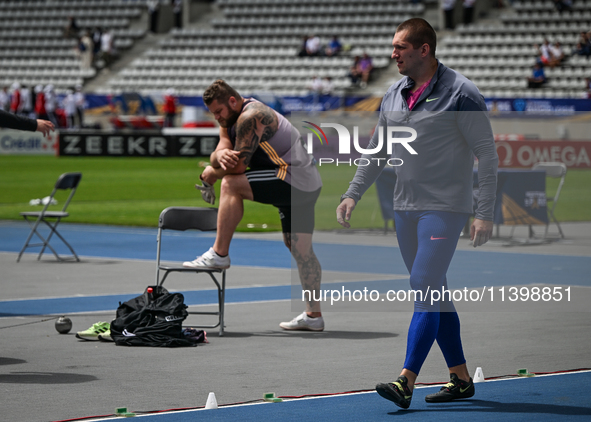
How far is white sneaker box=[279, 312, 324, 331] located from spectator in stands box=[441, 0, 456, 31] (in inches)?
1504

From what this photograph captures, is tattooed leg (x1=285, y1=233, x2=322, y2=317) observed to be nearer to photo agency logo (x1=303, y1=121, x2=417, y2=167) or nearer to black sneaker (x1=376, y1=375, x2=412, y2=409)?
photo agency logo (x1=303, y1=121, x2=417, y2=167)

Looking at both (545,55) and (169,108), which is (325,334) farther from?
(169,108)

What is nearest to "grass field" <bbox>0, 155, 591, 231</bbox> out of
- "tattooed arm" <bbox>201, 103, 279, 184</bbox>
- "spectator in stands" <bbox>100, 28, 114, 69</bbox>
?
"tattooed arm" <bbox>201, 103, 279, 184</bbox>

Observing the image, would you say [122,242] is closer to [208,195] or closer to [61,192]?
[208,195]

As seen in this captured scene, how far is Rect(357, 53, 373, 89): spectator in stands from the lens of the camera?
43250 mm

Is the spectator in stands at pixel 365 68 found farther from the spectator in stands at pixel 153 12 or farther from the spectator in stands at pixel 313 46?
the spectator in stands at pixel 153 12

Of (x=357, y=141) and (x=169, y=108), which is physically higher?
(x=357, y=141)

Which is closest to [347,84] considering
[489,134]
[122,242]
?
[122,242]

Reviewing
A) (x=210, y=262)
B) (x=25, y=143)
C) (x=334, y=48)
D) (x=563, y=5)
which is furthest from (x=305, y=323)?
(x=334, y=48)

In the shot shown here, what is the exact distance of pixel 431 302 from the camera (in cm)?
541

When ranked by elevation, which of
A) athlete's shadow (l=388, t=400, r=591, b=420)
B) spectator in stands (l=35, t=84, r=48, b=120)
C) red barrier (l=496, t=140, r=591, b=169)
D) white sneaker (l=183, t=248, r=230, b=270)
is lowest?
spectator in stands (l=35, t=84, r=48, b=120)

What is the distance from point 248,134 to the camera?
8070mm

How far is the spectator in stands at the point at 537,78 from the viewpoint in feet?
124

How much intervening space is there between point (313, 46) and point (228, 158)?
4010 cm
